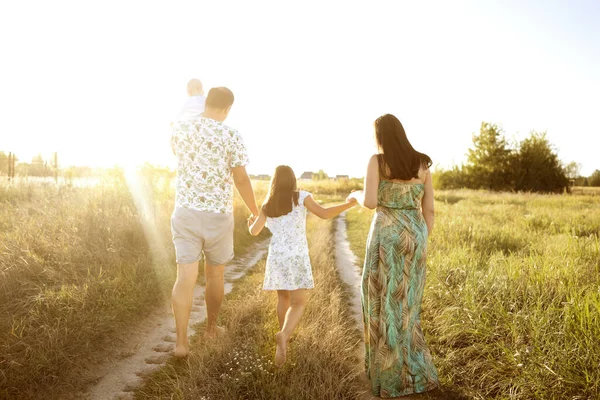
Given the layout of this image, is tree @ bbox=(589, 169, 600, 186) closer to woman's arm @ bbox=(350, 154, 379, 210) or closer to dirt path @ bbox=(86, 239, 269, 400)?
dirt path @ bbox=(86, 239, 269, 400)

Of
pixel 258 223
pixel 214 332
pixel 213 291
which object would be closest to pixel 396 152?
pixel 258 223

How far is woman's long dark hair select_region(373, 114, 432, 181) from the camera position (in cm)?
323

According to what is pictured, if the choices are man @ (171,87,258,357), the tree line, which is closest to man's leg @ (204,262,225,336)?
man @ (171,87,258,357)

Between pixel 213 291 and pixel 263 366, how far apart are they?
3.68 feet

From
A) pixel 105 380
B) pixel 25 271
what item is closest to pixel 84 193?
pixel 25 271

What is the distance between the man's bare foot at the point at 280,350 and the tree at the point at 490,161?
38244 millimetres

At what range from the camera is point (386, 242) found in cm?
341

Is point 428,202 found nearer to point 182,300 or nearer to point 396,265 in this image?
point 396,265

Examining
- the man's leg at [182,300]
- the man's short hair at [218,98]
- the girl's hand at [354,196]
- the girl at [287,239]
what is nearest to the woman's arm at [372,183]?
the girl's hand at [354,196]

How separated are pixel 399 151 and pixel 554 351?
2002 millimetres

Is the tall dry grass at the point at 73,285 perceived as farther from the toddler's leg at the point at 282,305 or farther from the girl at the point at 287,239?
the girl at the point at 287,239

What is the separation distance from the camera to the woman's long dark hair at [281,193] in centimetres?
373

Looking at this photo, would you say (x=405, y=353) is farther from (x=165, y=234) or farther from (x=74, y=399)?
(x=165, y=234)

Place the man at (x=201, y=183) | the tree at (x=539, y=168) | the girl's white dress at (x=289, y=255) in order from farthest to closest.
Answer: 1. the tree at (x=539, y=168)
2. the girl's white dress at (x=289, y=255)
3. the man at (x=201, y=183)
